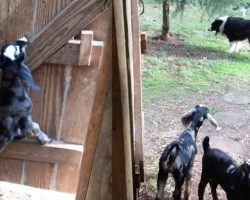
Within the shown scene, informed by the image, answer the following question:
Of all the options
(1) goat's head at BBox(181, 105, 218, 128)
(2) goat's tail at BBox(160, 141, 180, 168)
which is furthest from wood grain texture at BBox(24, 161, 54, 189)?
(1) goat's head at BBox(181, 105, 218, 128)

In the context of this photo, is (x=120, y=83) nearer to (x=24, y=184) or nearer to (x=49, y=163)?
(x=49, y=163)

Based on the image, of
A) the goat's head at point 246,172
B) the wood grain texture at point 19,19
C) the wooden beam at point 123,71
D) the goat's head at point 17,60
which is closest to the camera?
the wooden beam at point 123,71

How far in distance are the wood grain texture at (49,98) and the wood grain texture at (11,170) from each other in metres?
0.24

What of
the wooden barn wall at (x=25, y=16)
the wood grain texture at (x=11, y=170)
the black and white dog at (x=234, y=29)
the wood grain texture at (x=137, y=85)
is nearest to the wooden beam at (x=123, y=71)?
the wooden barn wall at (x=25, y=16)

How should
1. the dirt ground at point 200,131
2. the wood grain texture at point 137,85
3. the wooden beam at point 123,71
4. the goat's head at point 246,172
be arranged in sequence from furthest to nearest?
the dirt ground at point 200,131 < the goat's head at point 246,172 < the wood grain texture at point 137,85 < the wooden beam at point 123,71

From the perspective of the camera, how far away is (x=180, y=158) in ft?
14.7

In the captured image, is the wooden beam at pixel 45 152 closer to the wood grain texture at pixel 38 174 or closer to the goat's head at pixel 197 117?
the wood grain texture at pixel 38 174

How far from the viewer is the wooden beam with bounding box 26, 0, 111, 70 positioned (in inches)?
90.4

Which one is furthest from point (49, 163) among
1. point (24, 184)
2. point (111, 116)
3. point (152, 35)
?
point (152, 35)

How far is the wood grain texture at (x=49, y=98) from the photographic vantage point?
2.55 m

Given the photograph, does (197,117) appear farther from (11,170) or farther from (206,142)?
(11,170)

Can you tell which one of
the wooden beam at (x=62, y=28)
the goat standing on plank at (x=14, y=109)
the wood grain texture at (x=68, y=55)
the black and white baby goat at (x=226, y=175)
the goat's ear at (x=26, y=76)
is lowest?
the black and white baby goat at (x=226, y=175)

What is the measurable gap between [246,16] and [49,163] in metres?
11.0

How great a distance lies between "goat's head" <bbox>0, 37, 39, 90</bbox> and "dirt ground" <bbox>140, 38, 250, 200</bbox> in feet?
8.32
